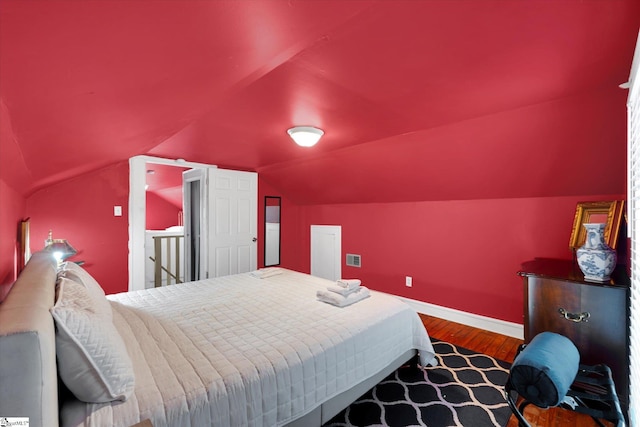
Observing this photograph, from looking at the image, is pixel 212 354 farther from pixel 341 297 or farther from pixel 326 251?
pixel 326 251

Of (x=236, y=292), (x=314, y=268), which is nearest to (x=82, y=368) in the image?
(x=236, y=292)

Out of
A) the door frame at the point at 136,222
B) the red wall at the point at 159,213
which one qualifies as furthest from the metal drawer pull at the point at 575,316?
the red wall at the point at 159,213

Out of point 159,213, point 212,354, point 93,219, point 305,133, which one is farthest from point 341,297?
point 159,213

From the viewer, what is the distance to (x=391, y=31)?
4.03 ft

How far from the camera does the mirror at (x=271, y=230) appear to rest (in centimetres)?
504

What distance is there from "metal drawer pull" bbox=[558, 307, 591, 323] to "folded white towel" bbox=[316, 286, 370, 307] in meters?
1.37

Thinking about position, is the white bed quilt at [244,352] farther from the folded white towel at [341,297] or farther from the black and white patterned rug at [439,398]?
the black and white patterned rug at [439,398]

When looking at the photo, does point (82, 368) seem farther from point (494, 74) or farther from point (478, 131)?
point (478, 131)

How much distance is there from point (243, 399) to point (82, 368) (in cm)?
65

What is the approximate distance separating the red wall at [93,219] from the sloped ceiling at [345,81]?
3.87 ft

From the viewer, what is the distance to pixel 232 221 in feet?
14.7

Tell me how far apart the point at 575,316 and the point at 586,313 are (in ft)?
0.22

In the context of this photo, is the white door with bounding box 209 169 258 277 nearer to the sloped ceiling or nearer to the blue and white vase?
the sloped ceiling

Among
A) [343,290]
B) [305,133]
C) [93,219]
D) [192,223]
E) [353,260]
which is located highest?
[305,133]
